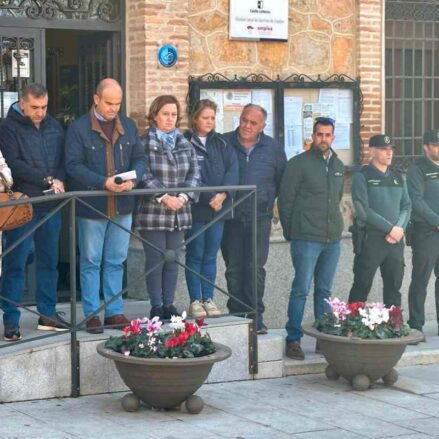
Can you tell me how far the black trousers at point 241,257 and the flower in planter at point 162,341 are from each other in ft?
4.78

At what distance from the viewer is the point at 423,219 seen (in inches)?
453

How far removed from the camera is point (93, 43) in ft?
39.3

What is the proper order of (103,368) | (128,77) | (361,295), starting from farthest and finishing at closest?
(128,77) → (361,295) → (103,368)

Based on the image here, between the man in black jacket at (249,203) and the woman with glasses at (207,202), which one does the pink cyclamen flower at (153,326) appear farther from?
the man in black jacket at (249,203)

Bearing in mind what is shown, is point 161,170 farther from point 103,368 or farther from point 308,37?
point 308,37

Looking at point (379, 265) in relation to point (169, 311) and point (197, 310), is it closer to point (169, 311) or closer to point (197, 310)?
point (197, 310)

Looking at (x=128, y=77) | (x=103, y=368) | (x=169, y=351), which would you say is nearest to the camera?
(x=169, y=351)

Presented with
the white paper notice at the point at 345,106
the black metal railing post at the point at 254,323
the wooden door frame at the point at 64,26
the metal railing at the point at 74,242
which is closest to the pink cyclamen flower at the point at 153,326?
the metal railing at the point at 74,242

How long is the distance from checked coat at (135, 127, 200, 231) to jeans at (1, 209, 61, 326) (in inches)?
27.2

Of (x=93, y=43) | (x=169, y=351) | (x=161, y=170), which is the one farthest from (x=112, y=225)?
(x=93, y=43)

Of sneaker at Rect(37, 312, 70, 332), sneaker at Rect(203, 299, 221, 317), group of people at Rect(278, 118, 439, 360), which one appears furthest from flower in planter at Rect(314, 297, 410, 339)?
sneaker at Rect(37, 312, 70, 332)

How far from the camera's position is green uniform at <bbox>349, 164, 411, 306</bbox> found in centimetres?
1088

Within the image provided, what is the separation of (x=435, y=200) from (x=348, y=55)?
7.53 feet

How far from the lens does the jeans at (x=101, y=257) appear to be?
9492 mm
